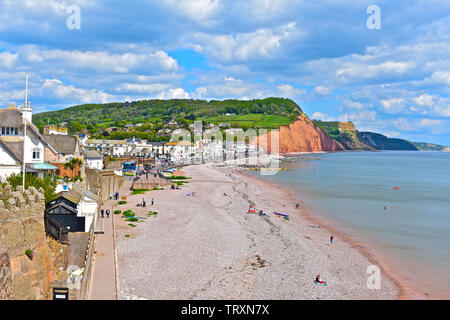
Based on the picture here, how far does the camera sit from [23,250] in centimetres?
1484

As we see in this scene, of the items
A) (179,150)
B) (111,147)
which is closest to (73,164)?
(111,147)

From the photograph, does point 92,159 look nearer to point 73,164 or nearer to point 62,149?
point 62,149

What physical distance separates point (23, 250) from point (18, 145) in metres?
19.5

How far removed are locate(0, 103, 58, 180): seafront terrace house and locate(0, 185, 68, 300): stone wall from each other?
1439 cm

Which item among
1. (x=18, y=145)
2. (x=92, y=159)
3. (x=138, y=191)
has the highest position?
(x=18, y=145)

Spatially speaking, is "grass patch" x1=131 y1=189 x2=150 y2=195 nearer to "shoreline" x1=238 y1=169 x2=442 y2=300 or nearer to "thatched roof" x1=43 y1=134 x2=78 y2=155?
"thatched roof" x1=43 y1=134 x2=78 y2=155

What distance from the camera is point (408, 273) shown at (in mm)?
24641

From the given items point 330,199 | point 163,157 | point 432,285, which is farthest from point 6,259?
point 163,157

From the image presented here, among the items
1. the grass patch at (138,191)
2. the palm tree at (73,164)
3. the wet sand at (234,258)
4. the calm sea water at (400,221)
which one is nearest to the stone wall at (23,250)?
the wet sand at (234,258)

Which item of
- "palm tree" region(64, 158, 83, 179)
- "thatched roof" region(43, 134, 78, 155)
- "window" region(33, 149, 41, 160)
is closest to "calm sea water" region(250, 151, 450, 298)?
"palm tree" region(64, 158, 83, 179)

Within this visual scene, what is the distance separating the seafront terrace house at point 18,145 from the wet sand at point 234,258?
30.8 feet

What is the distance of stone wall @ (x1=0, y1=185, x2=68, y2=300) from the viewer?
13.2 m
